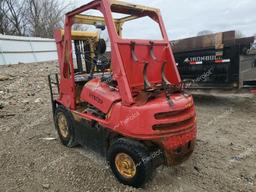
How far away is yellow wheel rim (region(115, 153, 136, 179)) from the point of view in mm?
3131

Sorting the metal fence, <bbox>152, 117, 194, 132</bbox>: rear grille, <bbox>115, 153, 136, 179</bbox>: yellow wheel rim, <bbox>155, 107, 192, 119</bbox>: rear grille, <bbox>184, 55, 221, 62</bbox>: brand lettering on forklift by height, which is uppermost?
the metal fence

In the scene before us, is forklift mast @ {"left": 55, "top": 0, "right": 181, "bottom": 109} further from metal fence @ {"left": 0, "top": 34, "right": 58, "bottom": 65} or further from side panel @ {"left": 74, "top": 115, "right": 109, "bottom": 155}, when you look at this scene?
metal fence @ {"left": 0, "top": 34, "right": 58, "bottom": 65}

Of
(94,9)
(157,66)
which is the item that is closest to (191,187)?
(157,66)

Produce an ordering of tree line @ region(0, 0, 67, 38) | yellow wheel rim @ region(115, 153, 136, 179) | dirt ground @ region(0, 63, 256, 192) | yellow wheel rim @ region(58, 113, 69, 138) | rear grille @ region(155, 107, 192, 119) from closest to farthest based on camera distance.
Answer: rear grille @ region(155, 107, 192, 119)
yellow wheel rim @ region(115, 153, 136, 179)
dirt ground @ region(0, 63, 256, 192)
yellow wheel rim @ region(58, 113, 69, 138)
tree line @ region(0, 0, 67, 38)

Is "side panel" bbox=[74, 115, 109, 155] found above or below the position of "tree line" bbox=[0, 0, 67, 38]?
below

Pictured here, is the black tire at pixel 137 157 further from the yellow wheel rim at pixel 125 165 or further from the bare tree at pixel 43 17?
the bare tree at pixel 43 17

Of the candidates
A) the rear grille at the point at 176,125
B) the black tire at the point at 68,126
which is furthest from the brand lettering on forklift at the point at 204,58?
the black tire at the point at 68,126

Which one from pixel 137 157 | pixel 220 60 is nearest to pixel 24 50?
pixel 220 60

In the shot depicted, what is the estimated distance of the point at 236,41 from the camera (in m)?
6.63

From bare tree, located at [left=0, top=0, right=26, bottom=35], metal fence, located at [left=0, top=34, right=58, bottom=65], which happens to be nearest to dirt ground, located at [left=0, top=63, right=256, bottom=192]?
metal fence, located at [left=0, top=34, right=58, bottom=65]

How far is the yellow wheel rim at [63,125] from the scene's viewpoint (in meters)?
4.56

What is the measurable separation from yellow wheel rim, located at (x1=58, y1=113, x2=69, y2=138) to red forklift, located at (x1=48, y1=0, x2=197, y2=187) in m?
0.42

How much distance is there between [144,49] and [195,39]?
4.27 meters

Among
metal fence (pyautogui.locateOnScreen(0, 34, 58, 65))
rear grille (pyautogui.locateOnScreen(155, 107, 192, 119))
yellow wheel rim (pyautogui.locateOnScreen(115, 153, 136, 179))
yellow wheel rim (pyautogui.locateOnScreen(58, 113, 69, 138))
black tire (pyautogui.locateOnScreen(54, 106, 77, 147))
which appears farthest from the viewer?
metal fence (pyautogui.locateOnScreen(0, 34, 58, 65))
